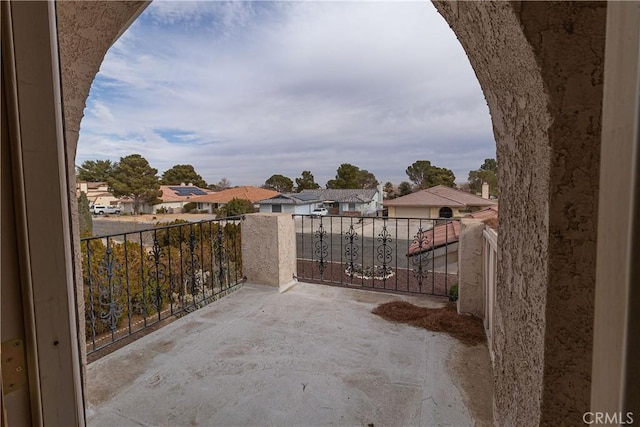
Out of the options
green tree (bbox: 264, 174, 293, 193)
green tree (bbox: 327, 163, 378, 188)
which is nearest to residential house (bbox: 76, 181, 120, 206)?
green tree (bbox: 264, 174, 293, 193)

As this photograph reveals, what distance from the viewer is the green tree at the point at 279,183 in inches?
1105

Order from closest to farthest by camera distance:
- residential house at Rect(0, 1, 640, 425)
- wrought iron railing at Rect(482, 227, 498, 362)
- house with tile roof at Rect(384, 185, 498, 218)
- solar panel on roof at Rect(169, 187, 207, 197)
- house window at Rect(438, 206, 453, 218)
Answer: residential house at Rect(0, 1, 640, 425), wrought iron railing at Rect(482, 227, 498, 362), house with tile roof at Rect(384, 185, 498, 218), house window at Rect(438, 206, 453, 218), solar panel on roof at Rect(169, 187, 207, 197)

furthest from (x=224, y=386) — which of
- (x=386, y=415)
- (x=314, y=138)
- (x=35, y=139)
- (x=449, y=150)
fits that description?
(x=449, y=150)

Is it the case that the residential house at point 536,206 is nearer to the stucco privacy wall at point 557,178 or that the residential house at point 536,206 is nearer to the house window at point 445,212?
the stucco privacy wall at point 557,178

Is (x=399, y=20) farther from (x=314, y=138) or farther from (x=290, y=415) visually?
(x=314, y=138)

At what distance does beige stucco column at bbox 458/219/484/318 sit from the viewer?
114 inches

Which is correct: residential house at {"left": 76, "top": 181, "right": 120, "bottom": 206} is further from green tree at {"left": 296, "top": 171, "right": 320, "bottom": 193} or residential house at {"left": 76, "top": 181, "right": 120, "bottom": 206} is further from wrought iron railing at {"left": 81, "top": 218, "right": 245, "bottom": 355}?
wrought iron railing at {"left": 81, "top": 218, "right": 245, "bottom": 355}

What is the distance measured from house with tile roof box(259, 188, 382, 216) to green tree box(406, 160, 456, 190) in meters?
3.86

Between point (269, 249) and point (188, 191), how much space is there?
25061mm

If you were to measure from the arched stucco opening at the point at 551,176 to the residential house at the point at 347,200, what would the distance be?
1991 cm

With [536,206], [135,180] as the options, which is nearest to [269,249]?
[536,206]

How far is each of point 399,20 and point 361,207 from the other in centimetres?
2031

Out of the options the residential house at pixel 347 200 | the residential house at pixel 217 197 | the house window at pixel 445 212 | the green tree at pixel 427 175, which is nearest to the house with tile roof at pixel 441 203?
the house window at pixel 445 212

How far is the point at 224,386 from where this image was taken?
6.54ft
